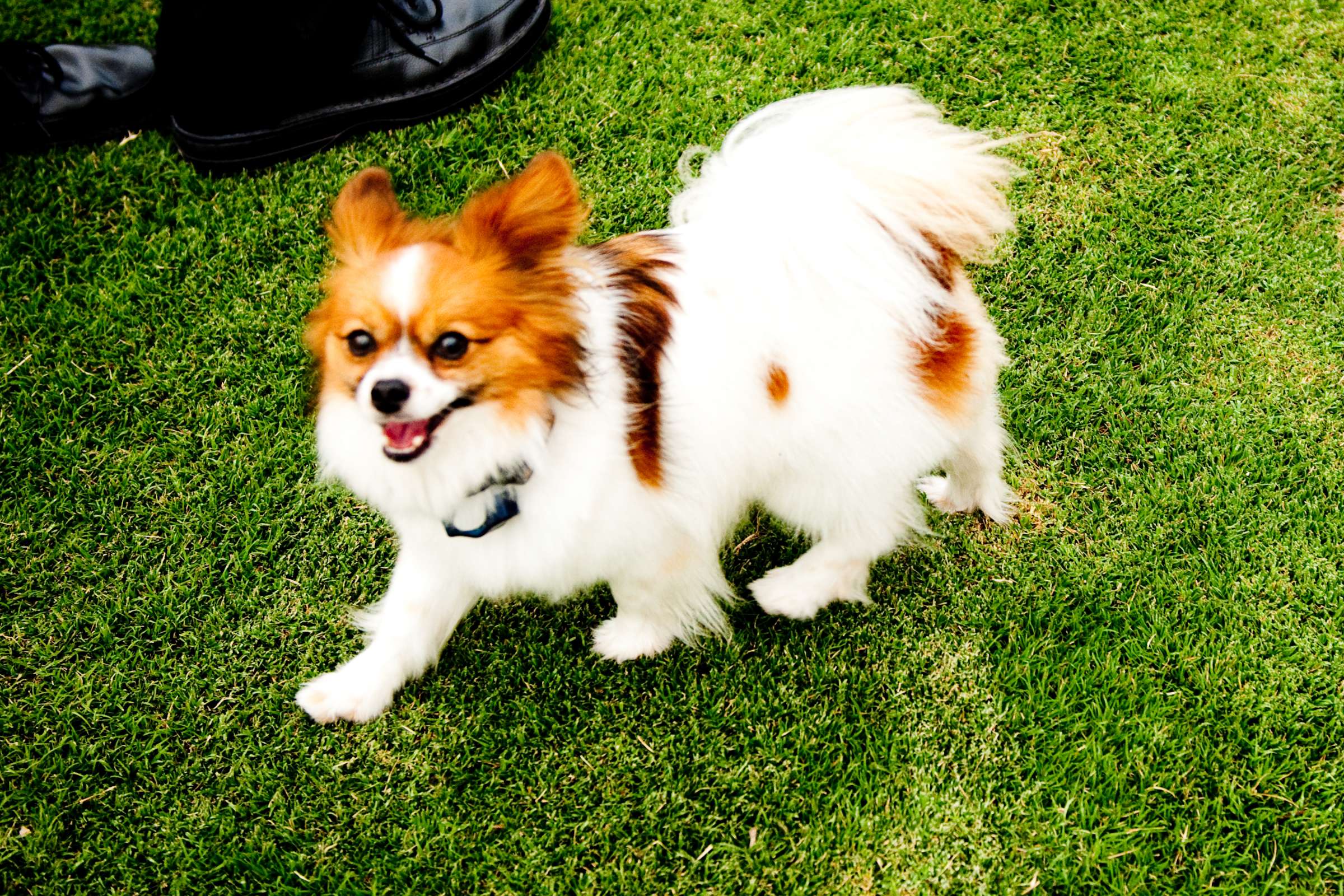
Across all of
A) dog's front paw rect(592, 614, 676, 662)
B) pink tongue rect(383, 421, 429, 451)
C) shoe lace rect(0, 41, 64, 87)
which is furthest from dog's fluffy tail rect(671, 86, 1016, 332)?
shoe lace rect(0, 41, 64, 87)

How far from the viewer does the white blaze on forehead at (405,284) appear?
61.1 inches

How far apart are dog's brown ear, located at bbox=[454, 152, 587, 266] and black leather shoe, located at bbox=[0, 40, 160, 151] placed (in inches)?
93.6

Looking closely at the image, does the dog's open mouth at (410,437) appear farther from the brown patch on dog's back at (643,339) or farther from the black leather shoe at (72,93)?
the black leather shoe at (72,93)

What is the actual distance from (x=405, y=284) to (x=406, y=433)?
27 cm

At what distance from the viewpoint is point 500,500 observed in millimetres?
1776

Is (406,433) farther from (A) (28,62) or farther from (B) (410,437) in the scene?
(A) (28,62)

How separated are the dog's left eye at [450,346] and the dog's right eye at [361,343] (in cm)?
11

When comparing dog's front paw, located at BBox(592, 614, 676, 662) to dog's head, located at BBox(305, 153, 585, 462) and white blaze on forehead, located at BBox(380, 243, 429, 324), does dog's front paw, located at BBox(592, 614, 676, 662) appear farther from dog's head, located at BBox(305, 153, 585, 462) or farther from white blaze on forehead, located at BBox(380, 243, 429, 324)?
white blaze on forehead, located at BBox(380, 243, 429, 324)

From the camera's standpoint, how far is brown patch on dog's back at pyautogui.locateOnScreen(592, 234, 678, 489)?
5.75 feet

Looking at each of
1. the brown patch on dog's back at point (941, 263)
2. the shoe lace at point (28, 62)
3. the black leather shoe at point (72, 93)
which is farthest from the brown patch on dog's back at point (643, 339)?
the shoe lace at point (28, 62)

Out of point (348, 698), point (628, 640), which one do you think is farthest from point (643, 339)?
point (348, 698)

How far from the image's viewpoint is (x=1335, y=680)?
2.39 metres

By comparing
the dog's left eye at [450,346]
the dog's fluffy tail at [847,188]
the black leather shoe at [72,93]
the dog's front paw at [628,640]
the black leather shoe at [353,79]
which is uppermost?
the dog's fluffy tail at [847,188]

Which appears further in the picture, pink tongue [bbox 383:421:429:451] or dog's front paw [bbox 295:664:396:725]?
dog's front paw [bbox 295:664:396:725]
